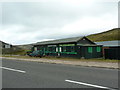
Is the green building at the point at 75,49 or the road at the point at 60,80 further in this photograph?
the green building at the point at 75,49

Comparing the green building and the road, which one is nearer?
the road

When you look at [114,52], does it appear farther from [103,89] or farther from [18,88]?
[18,88]

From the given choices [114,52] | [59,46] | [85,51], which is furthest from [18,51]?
[114,52]

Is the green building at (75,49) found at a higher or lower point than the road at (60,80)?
higher

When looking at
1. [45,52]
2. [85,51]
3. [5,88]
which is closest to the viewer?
[5,88]

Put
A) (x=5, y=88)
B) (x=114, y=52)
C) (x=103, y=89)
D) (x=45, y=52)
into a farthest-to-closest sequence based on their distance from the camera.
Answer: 1. (x=45, y=52)
2. (x=114, y=52)
3. (x=5, y=88)
4. (x=103, y=89)

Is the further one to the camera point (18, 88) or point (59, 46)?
point (59, 46)

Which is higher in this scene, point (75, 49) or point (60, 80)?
point (75, 49)

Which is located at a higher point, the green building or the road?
the green building

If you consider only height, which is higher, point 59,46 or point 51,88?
point 59,46

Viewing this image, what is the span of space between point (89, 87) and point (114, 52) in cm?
1733

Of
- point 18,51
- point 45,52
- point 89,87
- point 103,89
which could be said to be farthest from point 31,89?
point 18,51

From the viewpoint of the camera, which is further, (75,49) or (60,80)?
(75,49)

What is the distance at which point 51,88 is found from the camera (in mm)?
5695
